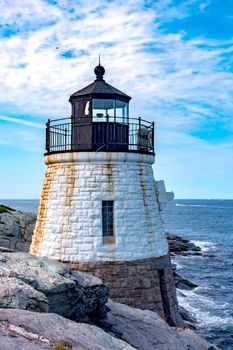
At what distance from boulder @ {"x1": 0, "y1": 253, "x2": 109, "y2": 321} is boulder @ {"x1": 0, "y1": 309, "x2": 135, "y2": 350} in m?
0.44

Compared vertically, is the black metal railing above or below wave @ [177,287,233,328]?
above

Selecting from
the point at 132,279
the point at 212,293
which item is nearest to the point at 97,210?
the point at 132,279

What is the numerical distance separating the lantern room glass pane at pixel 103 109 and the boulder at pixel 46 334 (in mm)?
8451

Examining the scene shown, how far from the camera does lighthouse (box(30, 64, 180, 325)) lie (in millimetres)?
12812

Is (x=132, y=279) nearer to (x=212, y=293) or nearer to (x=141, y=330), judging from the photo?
(x=141, y=330)

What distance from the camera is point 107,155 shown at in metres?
13.1

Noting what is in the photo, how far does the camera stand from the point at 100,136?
44.2 ft

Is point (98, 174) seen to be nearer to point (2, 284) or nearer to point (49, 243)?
point (49, 243)

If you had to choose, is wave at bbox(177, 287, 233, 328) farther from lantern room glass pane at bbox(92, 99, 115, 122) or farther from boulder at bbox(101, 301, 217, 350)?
lantern room glass pane at bbox(92, 99, 115, 122)

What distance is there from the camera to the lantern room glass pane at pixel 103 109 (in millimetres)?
13508

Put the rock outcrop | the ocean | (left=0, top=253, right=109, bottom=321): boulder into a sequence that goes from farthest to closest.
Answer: the rock outcrop → the ocean → (left=0, top=253, right=109, bottom=321): boulder

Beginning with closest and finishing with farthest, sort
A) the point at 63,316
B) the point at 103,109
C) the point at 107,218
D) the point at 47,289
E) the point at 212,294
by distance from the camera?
the point at 47,289, the point at 63,316, the point at 107,218, the point at 103,109, the point at 212,294

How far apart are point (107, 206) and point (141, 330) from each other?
15.5 feet

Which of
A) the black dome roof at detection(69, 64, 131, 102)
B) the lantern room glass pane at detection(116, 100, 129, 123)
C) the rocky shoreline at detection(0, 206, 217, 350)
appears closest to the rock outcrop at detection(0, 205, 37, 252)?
the black dome roof at detection(69, 64, 131, 102)
